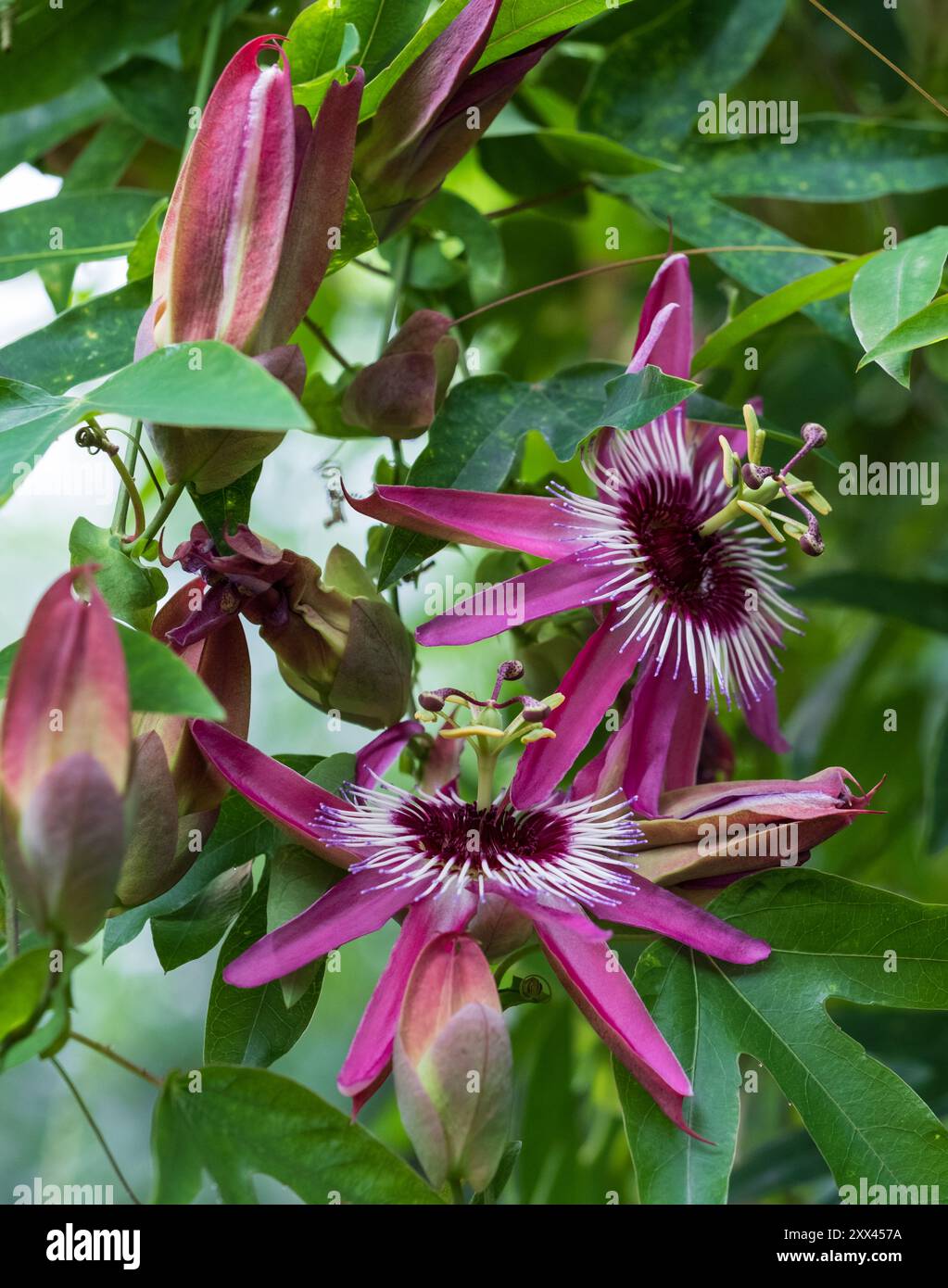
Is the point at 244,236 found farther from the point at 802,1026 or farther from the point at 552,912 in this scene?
the point at 802,1026

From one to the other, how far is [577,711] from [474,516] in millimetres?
122

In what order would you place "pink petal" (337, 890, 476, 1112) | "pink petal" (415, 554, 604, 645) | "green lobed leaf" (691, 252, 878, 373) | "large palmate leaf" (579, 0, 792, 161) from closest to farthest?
"pink petal" (337, 890, 476, 1112)
"pink petal" (415, 554, 604, 645)
"green lobed leaf" (691, 252, 878, 373)
"large palmate leaf" (579, 0, 792, 161)

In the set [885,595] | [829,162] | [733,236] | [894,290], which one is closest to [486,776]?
[894,290]

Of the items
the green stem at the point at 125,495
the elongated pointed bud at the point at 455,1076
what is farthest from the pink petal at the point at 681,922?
the green stem at the point at 125,495

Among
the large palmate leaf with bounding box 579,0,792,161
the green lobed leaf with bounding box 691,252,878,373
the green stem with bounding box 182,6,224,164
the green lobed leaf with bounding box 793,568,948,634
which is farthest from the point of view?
the green lobed leaf with bounding box 793,568,948,634

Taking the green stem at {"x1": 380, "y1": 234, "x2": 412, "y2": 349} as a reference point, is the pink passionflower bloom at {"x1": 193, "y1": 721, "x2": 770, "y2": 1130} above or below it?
below

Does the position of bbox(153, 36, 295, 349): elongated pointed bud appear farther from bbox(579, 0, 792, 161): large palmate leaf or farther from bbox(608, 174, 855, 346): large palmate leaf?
bbox(579, 0, 792, 161): large palmate leaf

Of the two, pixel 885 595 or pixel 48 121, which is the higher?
pixel 48 121

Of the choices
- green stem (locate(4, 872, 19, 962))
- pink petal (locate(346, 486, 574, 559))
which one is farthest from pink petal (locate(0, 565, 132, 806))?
pink petal (locate(346, 486, 574, 559))

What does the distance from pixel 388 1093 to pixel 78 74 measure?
1175 mm

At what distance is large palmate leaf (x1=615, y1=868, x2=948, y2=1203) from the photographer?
0.64m

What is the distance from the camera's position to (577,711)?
0.72 m

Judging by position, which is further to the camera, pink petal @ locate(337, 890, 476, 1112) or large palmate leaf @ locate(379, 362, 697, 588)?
large palmate leaf @ locate(379, 362, 697, 588)

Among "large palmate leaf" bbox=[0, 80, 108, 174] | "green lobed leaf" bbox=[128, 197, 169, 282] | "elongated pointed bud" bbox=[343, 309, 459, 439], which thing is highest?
"large palmate leaf" bbox=[0, 80, 108, 174]
